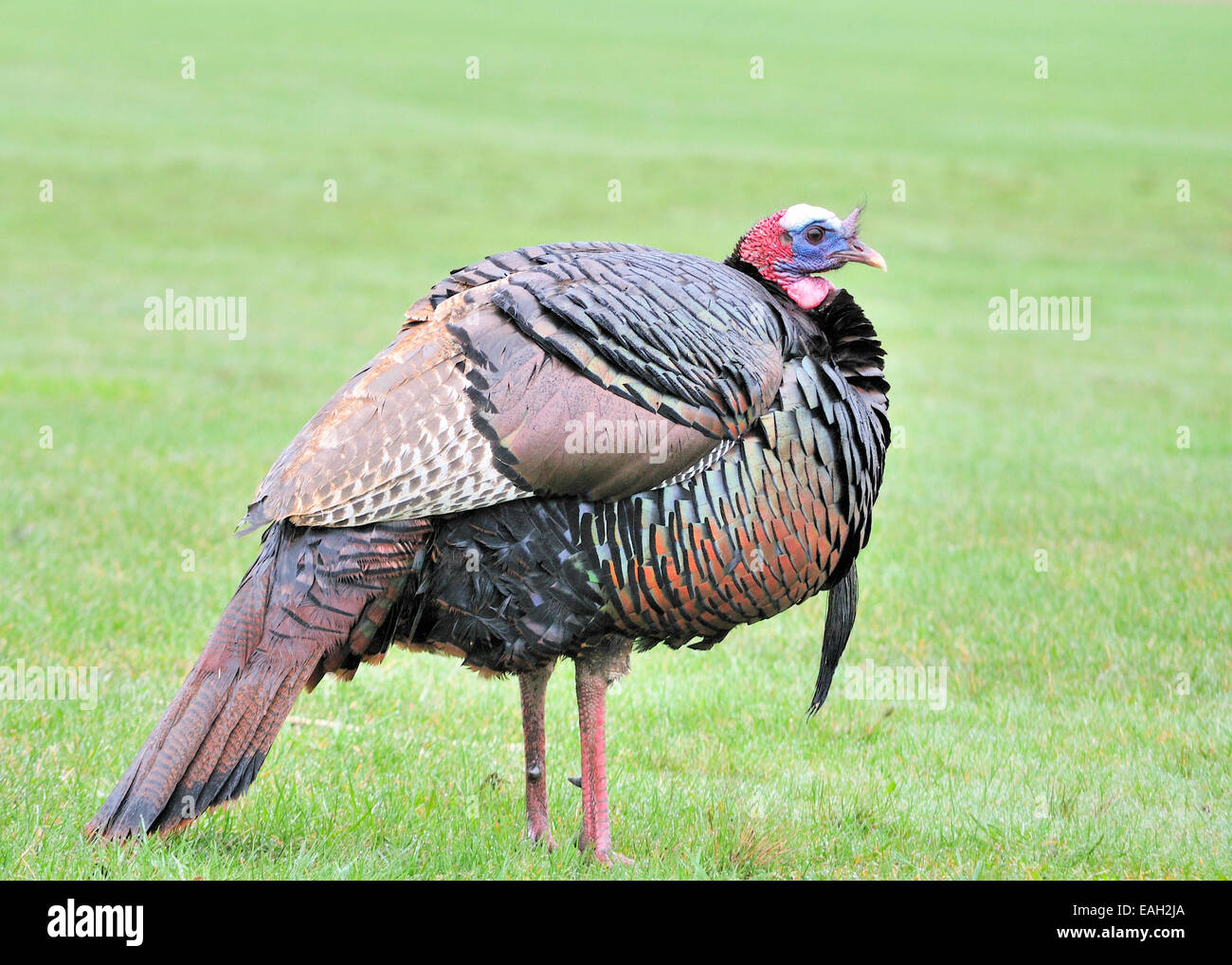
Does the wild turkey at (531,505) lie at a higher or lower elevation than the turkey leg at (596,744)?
higher

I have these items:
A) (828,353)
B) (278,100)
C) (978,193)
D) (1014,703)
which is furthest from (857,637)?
(278,100)

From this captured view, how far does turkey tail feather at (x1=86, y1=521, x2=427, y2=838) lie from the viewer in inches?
159

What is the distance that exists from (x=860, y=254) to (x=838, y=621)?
1247 mm

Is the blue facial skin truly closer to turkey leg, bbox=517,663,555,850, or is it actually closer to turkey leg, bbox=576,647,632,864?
turkey leg, bbox=576,647,632,864

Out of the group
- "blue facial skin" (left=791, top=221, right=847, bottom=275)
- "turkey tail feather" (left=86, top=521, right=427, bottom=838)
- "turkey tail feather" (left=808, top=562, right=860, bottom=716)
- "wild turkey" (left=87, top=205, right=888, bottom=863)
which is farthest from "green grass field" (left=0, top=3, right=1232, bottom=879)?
"blue facial skin" (left=791, top=221, right=847, bottom=275)

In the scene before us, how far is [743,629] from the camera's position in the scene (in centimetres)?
737

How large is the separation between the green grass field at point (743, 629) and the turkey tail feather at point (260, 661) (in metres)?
0.22

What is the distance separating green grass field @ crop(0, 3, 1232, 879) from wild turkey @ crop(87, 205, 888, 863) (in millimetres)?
606

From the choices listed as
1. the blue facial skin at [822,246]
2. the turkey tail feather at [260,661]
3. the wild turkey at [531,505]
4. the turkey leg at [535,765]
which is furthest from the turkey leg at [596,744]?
the blue facial skin at [822,246]

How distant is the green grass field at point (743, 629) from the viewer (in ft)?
16.2

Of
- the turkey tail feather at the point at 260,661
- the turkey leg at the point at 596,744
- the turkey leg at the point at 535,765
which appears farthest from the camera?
the turkey leg at the point at 535,765

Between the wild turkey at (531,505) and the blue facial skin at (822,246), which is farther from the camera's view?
the blue facial skin at (822,246)

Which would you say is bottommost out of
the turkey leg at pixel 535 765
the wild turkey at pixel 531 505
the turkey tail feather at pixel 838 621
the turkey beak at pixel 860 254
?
the turkey leg at pixel 535 765

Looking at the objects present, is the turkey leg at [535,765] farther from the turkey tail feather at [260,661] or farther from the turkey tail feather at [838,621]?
the turkey tail feather at [838,621]
